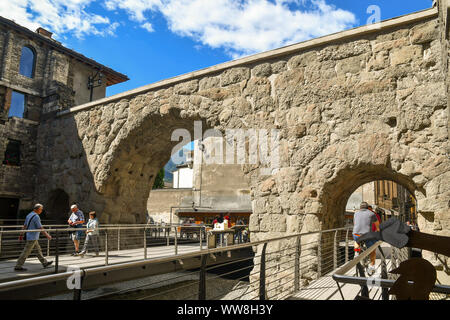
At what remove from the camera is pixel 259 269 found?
6523mm

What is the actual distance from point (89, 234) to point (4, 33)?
30.7 ft

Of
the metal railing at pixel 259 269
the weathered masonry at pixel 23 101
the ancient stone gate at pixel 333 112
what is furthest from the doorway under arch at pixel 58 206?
the ancient stone gate at pixel 333 112

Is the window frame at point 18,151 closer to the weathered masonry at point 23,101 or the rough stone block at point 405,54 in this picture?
the weathered masonry at point 23,101

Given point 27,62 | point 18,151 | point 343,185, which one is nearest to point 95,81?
point 27,62

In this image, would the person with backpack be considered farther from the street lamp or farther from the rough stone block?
the street lamp

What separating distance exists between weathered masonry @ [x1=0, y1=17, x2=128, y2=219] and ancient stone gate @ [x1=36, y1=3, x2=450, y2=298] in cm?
508

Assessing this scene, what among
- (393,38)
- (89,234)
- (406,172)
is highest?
(393,38)

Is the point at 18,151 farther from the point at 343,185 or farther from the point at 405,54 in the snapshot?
the point at 405,54

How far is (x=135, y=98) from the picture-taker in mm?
9133

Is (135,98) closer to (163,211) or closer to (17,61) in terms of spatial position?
(17,61)

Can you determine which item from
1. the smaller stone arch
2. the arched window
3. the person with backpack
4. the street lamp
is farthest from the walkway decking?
the street lamp

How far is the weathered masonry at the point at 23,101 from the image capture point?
1170 cm

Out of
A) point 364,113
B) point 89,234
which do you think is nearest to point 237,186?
point 89,234
